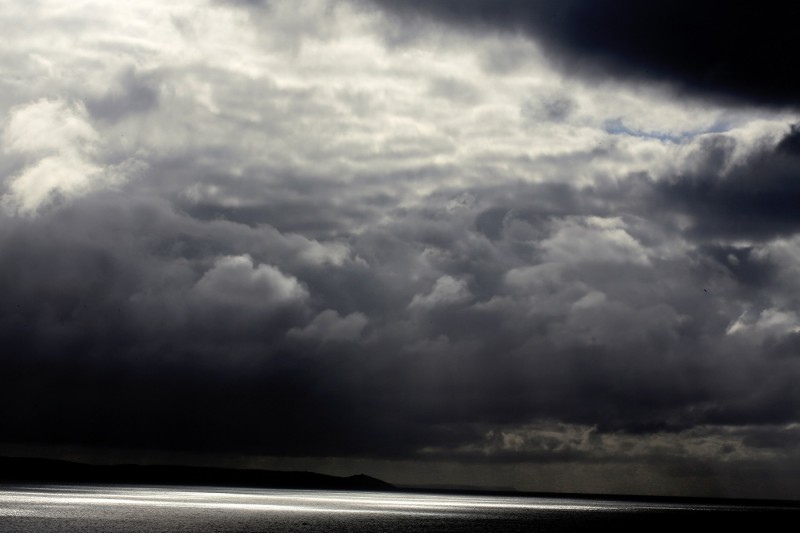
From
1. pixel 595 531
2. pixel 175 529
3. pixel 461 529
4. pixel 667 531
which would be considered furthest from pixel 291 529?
pixel 667 531

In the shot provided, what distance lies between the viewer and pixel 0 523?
503 feet

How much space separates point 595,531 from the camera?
18238 centimetres

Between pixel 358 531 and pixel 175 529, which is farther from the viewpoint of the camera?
pixel 358 531

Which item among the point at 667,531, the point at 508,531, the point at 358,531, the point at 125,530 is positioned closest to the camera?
the point at 125,530

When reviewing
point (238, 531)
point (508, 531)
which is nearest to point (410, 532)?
point (508, 531)

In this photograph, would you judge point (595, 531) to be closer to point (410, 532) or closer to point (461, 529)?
point (461, 529)

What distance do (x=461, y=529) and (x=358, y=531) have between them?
86.5 feet

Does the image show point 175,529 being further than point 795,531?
No

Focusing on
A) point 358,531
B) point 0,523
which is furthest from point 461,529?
point 0,523

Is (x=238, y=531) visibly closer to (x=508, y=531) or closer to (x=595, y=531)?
(x=508, y=531)

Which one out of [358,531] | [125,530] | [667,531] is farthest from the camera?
[667,531]

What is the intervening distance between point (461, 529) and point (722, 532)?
2223 inches

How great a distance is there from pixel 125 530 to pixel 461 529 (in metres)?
67.8

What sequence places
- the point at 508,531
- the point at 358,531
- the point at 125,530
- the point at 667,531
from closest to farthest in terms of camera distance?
1. the point at 125,530
2. the point at 358,531
3. the point at 508,531
4. the point at 667,531
